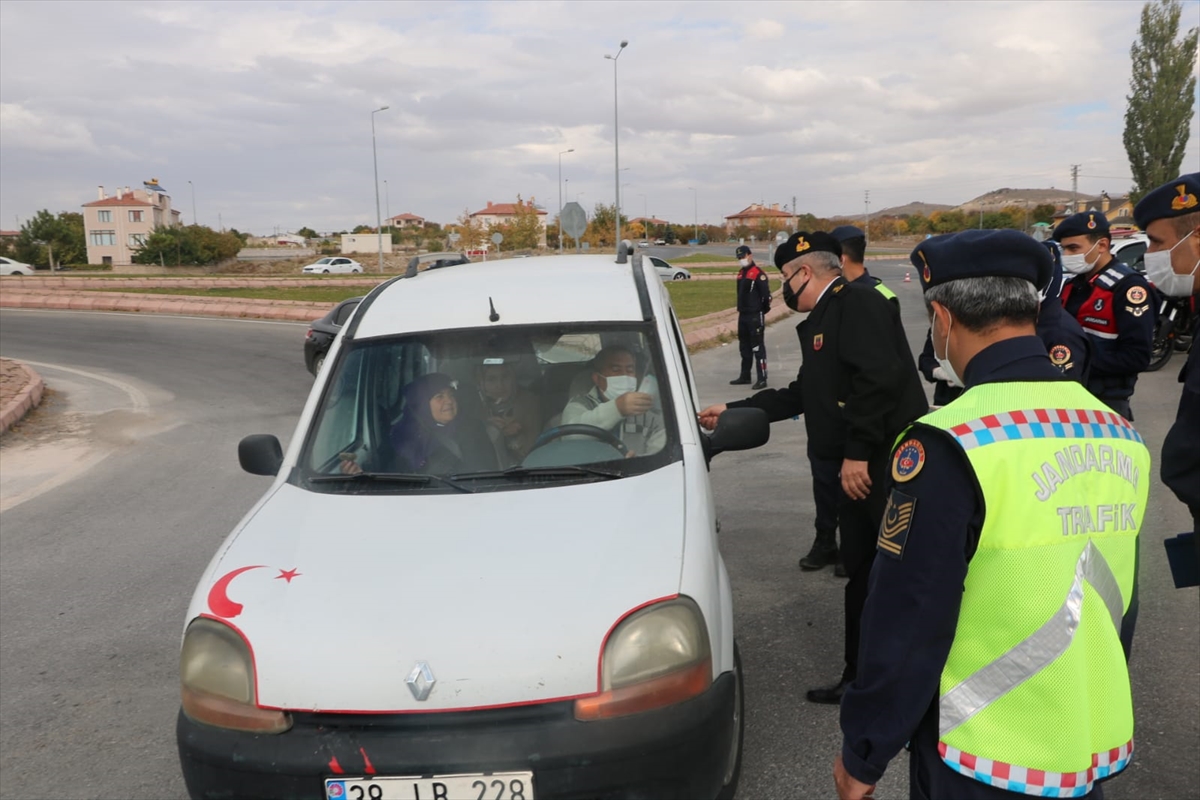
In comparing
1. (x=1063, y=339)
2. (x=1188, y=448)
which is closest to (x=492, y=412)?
(x=1188, y=448)

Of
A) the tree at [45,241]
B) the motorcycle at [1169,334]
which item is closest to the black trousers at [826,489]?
the motorcycle at [1169,334]

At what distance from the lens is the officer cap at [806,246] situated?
4.38m

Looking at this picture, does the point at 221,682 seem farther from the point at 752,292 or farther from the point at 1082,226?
the point at 752,292

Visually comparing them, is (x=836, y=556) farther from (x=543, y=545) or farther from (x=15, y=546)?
(x=15, y=546)

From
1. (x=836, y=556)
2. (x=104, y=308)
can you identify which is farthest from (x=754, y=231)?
(x=836, y=556)

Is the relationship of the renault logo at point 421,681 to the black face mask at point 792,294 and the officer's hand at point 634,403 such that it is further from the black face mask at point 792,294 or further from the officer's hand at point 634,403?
the black face mask at point 792,294

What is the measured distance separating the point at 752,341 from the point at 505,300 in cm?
912

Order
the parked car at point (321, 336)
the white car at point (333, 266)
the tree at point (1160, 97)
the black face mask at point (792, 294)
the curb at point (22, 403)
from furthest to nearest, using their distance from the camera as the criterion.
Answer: the white car at point (333, 266), the tree at point (1160, 97), the parked car at point (321, 336), the curb at point (22, 403), the black face mask at point (792, 294)

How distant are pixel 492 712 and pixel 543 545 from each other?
0.58 meters

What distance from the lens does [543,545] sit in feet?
9.61

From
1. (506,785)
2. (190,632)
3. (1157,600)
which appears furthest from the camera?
(1157,600)

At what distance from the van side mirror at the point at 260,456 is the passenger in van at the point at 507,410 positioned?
2.93 ft

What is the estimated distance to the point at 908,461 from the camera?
5.68ft

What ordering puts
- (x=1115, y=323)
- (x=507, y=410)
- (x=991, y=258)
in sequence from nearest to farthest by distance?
(x=991, y=258) < (x=507, y=410) < (x=1115, y=323)
